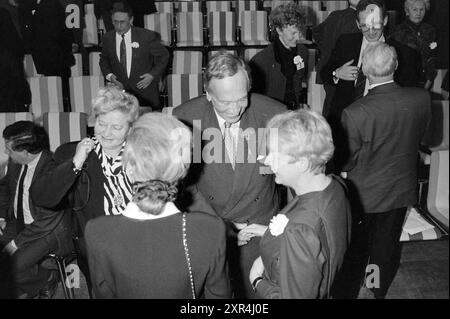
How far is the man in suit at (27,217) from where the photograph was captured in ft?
10.2

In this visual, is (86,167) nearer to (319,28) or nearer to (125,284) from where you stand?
(125,284)

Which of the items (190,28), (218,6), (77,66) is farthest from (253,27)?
(77,66)

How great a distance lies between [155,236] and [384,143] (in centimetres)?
163

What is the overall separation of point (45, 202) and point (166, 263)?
1.03 metres

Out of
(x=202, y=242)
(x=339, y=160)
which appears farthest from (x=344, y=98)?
(x=202, y=242)

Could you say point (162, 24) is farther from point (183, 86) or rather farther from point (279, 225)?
point (279, 225)

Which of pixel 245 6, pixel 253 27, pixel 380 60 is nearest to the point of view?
pixel 380 60

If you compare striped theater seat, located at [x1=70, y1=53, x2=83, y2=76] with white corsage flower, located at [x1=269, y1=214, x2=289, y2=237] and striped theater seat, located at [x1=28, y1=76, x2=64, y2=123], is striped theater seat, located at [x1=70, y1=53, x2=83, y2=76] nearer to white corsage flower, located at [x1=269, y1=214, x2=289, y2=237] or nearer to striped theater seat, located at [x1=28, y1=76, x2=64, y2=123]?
striped theater seat, located at [x1=28, y1=76, x2=64, y2=123]

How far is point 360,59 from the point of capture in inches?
151

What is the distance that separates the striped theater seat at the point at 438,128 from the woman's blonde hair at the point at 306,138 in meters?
1.98

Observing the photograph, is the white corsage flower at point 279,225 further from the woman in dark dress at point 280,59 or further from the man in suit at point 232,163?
the woman in dark dress at point 280,59

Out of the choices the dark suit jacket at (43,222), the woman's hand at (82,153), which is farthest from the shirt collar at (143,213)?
the dark suit jacket at (43,222)

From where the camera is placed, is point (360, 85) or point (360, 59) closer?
point (360, 85)

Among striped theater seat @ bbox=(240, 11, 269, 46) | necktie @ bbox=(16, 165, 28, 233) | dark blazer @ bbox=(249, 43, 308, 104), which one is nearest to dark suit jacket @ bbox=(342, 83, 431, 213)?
dark blazer @ bbox=(249, 43, 308, 104)
